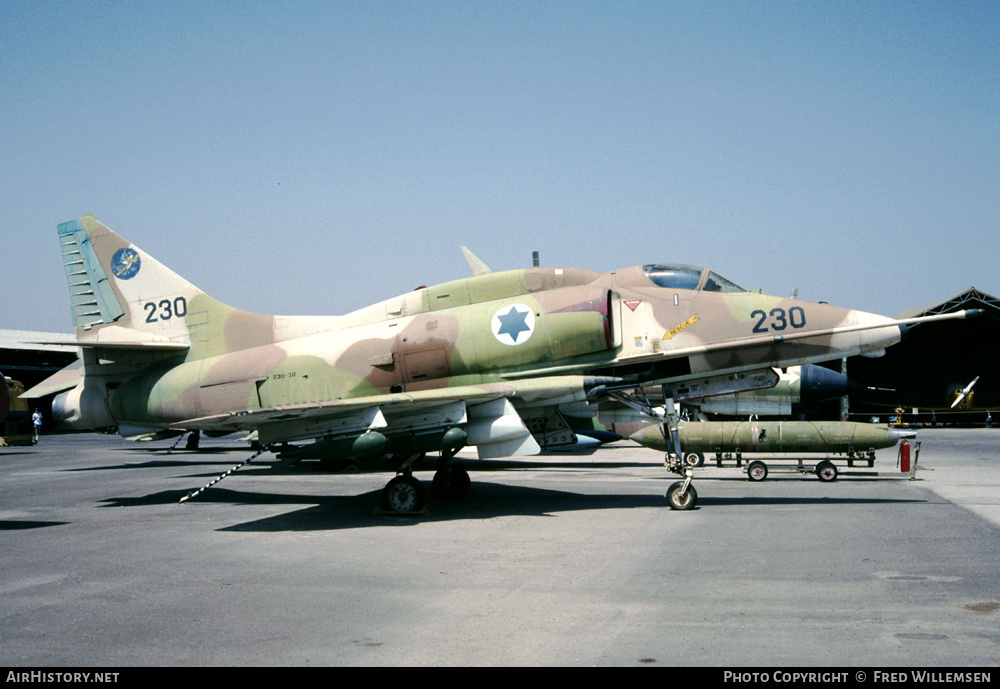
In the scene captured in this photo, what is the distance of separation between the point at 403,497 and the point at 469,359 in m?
2.55

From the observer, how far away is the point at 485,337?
43.8 ft

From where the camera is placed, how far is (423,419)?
1263cm

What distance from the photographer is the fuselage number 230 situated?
41.8 feet

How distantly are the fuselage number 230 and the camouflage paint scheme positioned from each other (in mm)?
18

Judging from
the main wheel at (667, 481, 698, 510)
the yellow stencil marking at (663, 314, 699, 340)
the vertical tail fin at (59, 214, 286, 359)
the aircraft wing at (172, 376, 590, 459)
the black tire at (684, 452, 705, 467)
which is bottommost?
the black tire at (684, 452, 705, 467)

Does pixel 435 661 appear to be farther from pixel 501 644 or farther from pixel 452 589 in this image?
pixel 452 589

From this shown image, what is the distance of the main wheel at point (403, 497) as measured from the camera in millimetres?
12805

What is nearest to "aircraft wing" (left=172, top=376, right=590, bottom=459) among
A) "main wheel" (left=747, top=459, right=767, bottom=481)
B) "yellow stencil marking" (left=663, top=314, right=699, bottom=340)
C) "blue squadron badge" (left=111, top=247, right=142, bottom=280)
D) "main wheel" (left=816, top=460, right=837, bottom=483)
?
"yellow stencil marking" (left=663, top=314, right=699, bottom=340)

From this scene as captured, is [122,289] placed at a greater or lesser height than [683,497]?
greater

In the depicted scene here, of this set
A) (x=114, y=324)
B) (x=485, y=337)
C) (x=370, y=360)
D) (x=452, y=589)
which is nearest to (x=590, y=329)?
(x=485, y=337)

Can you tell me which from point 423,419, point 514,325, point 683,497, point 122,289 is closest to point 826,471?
point 683,497

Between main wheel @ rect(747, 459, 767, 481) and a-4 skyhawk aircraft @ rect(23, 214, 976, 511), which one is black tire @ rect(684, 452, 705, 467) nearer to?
main wheel @ rect(747, 459, 767, 481)

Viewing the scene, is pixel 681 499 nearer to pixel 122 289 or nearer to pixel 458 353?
pixel 458 353

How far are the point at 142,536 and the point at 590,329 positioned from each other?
24.4ft
